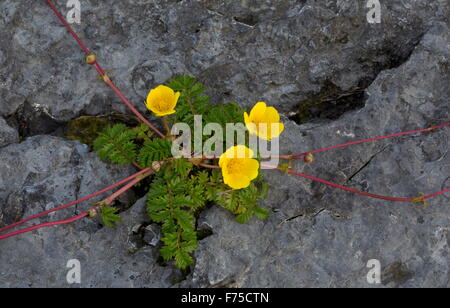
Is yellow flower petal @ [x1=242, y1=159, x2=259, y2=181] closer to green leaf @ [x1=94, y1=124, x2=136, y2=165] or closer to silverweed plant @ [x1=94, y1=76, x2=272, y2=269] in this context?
silverweed plant @ [x1=94, y1=76, x2=272, y2=269]

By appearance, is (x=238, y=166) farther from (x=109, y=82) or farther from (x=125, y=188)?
(x=109, y=82)

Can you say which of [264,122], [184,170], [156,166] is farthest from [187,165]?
[264,122]

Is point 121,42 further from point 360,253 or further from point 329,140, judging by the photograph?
point 360,253

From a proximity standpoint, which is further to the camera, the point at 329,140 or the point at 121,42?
the point at 121,42

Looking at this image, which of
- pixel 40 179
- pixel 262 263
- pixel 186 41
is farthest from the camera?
pixel 186 41

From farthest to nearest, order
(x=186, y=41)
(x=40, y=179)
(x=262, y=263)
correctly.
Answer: (x=186, y=41) → (x=40, y=179) → (x=262, y=263)

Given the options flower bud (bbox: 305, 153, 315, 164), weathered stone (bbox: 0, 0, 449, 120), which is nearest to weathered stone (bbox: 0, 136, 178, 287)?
weathered stone (bbox: 0, 0, 449, 120)

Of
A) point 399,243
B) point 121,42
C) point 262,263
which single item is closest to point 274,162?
point 262,263

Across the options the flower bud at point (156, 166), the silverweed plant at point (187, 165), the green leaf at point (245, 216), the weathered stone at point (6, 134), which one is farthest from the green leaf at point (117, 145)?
the green leaf at point (245, 216)
